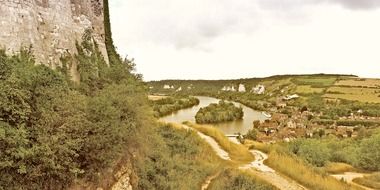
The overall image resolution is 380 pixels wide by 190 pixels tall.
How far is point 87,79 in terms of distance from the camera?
14.7 meters

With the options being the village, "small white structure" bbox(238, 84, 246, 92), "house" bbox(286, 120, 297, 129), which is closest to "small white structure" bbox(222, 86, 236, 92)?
"small white structure" bbox(238, 84, 246, 92)

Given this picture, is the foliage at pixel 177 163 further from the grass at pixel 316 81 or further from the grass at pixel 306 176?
the grass at pixel 316 81

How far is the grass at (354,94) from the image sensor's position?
325 ft

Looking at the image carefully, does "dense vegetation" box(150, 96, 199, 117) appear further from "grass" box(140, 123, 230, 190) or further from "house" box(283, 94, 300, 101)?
"house" box(283, 94, 300, 101)

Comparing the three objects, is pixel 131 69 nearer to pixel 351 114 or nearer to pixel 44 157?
pixel 44 157

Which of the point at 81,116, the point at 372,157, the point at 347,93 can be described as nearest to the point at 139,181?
the point at 81,116

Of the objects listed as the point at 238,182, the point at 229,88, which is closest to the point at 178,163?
the point at 238,182

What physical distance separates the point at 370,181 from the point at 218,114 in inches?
1594

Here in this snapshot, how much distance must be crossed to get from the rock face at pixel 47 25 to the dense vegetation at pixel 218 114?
43376mm

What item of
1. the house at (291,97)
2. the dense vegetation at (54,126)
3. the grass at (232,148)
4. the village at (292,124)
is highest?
the dense vegetation at (54,126)

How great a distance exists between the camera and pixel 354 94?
336 ft

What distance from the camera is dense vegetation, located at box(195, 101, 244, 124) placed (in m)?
61.8

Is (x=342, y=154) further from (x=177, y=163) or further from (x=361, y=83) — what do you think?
(x=361, y=83)

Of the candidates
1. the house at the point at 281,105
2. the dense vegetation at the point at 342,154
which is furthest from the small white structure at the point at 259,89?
the dense vegetation at the point at 342,154
